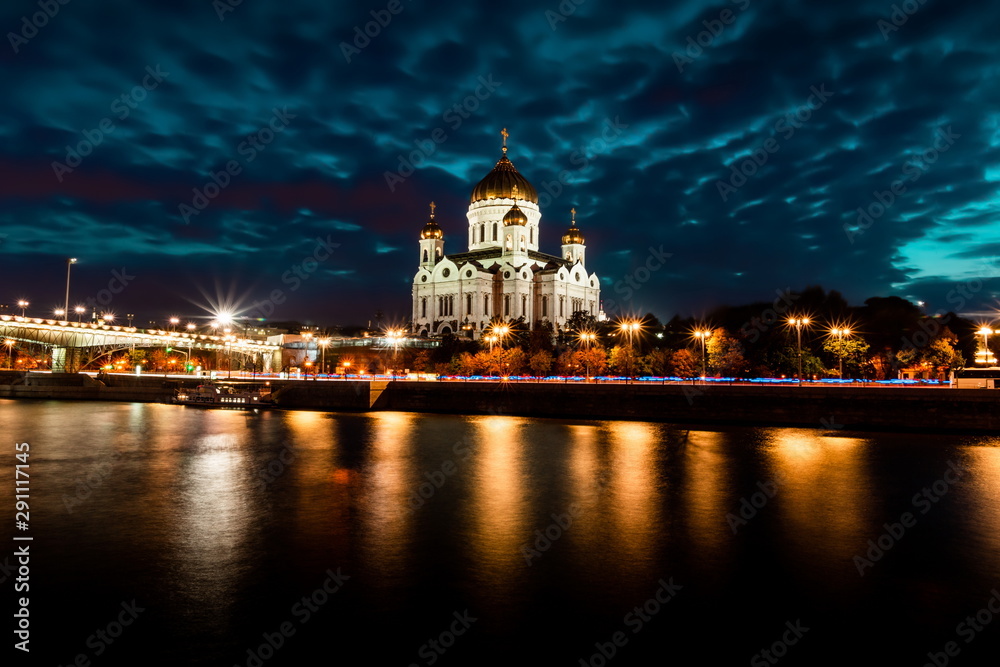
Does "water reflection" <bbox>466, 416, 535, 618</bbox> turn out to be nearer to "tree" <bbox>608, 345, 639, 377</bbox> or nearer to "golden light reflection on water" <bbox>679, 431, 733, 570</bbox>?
"golden light reflection on water" <bbox>679, 431, 733, 570</bbox>

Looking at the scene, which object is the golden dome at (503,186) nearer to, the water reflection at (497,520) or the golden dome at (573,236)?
the golden dome at (573,236)

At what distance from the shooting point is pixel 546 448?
3216 cm

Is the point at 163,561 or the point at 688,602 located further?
the point at 163,561

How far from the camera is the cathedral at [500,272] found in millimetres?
104756

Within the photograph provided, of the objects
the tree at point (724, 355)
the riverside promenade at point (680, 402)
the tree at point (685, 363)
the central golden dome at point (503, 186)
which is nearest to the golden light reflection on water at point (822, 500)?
the riverside promenade at point (680, 402)

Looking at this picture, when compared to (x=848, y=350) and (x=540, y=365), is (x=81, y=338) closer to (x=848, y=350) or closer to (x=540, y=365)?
(x=540, y=365)

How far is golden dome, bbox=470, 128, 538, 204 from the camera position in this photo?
112 meters

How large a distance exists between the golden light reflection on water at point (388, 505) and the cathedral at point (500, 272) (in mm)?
66122

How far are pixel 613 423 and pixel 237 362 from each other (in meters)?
100

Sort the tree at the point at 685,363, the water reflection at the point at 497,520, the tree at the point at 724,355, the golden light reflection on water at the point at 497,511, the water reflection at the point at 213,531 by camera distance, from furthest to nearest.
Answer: the tree at the point at 685,363
the tree at the point at 724,355
the golden light reflection on water at the point at 497,511
the water reflection at the point at 497,520
the water reflection at the point at 213,531

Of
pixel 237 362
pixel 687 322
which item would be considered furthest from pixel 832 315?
pixel 237 362

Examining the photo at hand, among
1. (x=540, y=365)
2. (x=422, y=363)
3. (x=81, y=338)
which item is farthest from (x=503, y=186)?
(x=81, y=338)

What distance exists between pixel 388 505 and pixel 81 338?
75233 millimetres

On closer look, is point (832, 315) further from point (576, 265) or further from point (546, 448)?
point (576, 265)
